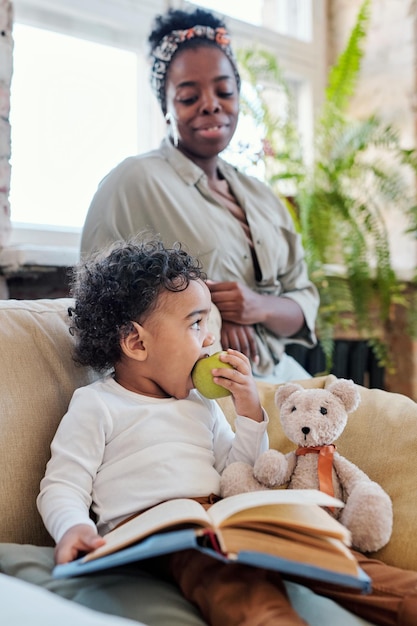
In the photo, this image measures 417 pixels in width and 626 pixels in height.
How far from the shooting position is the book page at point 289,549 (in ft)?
2.59

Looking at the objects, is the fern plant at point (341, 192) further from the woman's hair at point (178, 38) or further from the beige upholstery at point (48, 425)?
the beige upholstery at point (48, 425)

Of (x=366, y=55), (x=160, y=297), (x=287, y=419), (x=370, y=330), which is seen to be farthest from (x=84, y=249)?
(x=366, y=55)

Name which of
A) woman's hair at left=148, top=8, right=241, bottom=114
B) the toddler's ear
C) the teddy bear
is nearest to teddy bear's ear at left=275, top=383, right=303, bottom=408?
the teddy bear

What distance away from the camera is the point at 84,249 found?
5.83 feet

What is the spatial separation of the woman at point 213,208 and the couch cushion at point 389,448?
482mm


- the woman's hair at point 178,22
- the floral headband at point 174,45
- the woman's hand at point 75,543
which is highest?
the woman's hair at point 178,22

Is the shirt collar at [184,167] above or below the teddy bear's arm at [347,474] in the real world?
above

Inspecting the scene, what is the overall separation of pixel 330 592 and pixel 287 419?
0.27 meters

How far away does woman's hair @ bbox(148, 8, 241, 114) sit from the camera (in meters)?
1.97

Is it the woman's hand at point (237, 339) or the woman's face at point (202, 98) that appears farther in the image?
the woman's face at point (202, 98)

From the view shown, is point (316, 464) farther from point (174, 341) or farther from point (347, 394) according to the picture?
point (174, 341)

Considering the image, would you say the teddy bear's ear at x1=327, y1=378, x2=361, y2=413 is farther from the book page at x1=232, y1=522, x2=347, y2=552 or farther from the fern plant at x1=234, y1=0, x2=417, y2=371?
the fern plant at x1=234, y1=0, x2=417, y2=371

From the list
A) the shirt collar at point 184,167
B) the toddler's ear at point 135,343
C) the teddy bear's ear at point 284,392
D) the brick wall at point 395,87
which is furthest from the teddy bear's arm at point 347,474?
the brick wall at point 395,87

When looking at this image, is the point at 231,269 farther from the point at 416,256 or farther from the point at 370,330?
the point at 416,256
